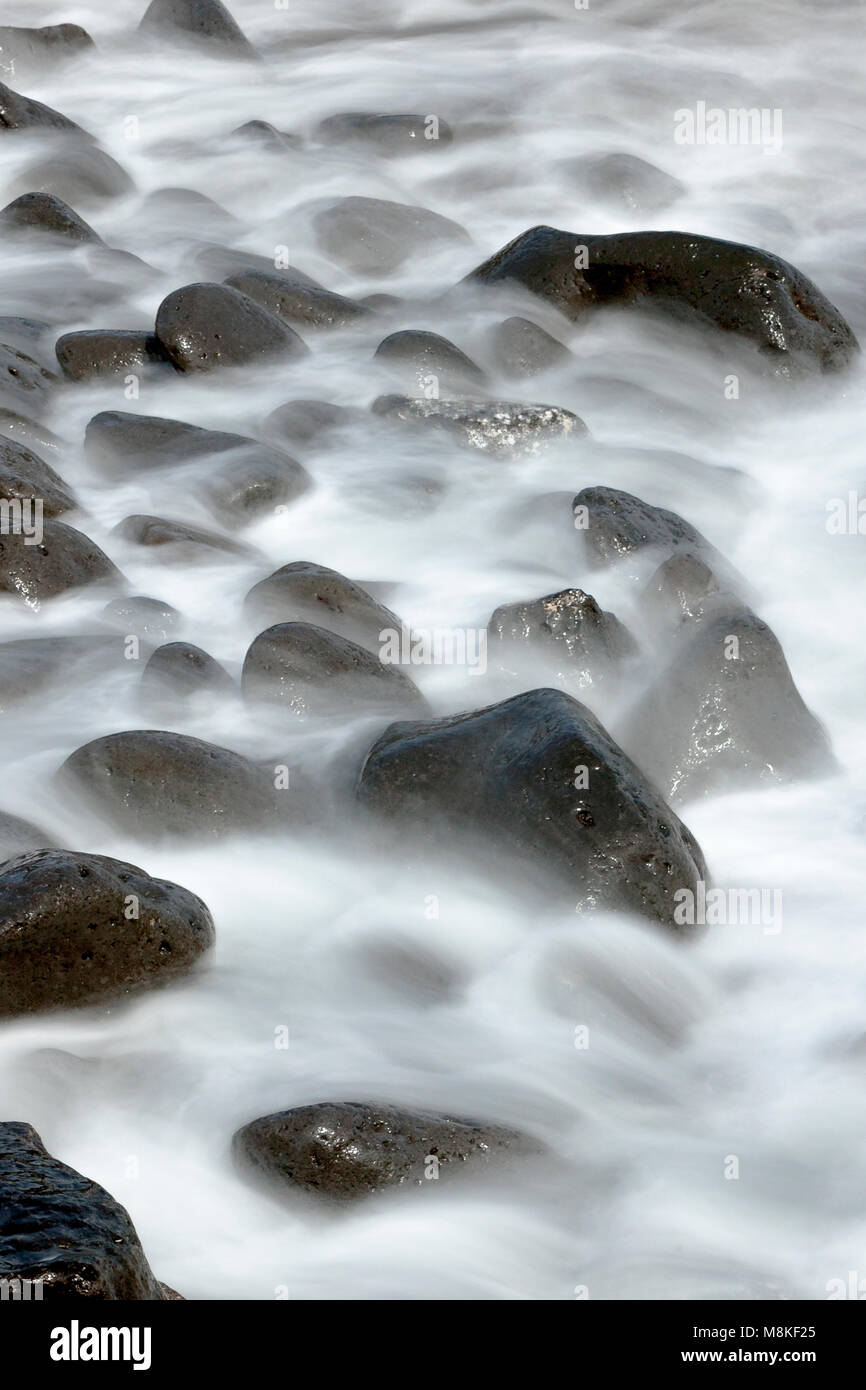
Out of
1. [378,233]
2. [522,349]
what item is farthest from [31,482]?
[378,233]

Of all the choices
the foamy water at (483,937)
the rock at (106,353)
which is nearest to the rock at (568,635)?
the foamy water at (483,937)

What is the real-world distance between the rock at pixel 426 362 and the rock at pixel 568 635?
239 cm

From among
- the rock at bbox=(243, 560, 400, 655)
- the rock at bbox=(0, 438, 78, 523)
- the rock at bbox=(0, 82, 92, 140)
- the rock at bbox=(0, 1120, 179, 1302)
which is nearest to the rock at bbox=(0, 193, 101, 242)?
the rock at bbox=(0, 82, 92, 140)

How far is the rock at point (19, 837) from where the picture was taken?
4.28m

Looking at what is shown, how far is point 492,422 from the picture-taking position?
23.7ft

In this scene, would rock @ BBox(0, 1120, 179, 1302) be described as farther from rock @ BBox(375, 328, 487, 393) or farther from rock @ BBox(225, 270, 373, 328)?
rock @ BBox(225, 270, 373, 328)

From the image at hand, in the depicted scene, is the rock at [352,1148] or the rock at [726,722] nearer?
the rock at [352,1148]

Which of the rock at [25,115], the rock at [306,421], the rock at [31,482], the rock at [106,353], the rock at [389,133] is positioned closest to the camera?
the rock at [31,482]

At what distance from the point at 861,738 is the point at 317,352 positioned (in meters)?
3.60

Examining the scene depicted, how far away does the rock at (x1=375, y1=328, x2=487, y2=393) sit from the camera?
25.2ft

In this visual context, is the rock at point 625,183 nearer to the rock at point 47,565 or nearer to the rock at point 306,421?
the rock at point 306,421

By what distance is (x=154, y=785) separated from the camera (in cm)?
463

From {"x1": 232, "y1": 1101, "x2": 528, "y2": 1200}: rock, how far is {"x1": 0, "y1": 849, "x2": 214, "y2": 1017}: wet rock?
0.56 m
